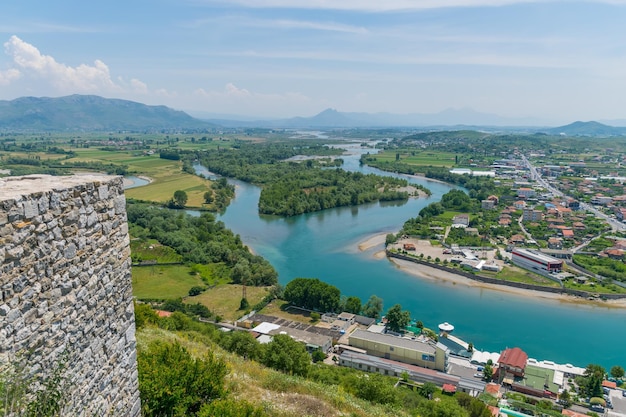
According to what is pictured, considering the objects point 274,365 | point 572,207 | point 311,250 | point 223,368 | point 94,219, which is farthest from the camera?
point 572,207

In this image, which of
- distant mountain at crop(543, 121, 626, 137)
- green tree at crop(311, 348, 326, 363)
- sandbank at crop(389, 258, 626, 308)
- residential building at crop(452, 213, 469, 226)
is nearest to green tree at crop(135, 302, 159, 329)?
green tree at crop(311, 348, 326, 363)

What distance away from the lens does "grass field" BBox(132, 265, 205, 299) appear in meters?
21.0

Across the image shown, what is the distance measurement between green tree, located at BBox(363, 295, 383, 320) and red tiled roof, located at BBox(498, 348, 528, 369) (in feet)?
17.7

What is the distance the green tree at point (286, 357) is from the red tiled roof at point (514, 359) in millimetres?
8378

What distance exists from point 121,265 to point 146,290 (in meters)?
19.0

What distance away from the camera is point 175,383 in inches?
188

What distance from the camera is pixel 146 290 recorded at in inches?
834

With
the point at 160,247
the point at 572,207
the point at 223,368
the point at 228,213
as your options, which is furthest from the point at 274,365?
the point at 572,207

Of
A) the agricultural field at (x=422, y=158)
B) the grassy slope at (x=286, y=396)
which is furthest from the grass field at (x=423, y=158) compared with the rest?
the grassy slope at (x=286, y=396)

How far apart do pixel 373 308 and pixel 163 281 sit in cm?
1075

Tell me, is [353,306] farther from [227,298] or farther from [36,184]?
[36,184]

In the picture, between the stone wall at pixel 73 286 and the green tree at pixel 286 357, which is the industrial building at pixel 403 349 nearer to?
the green tree at pixel 286 357

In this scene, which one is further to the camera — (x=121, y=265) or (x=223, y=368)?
(x=223, y=368)

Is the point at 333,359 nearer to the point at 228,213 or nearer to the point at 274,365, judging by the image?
the point at 274,365
